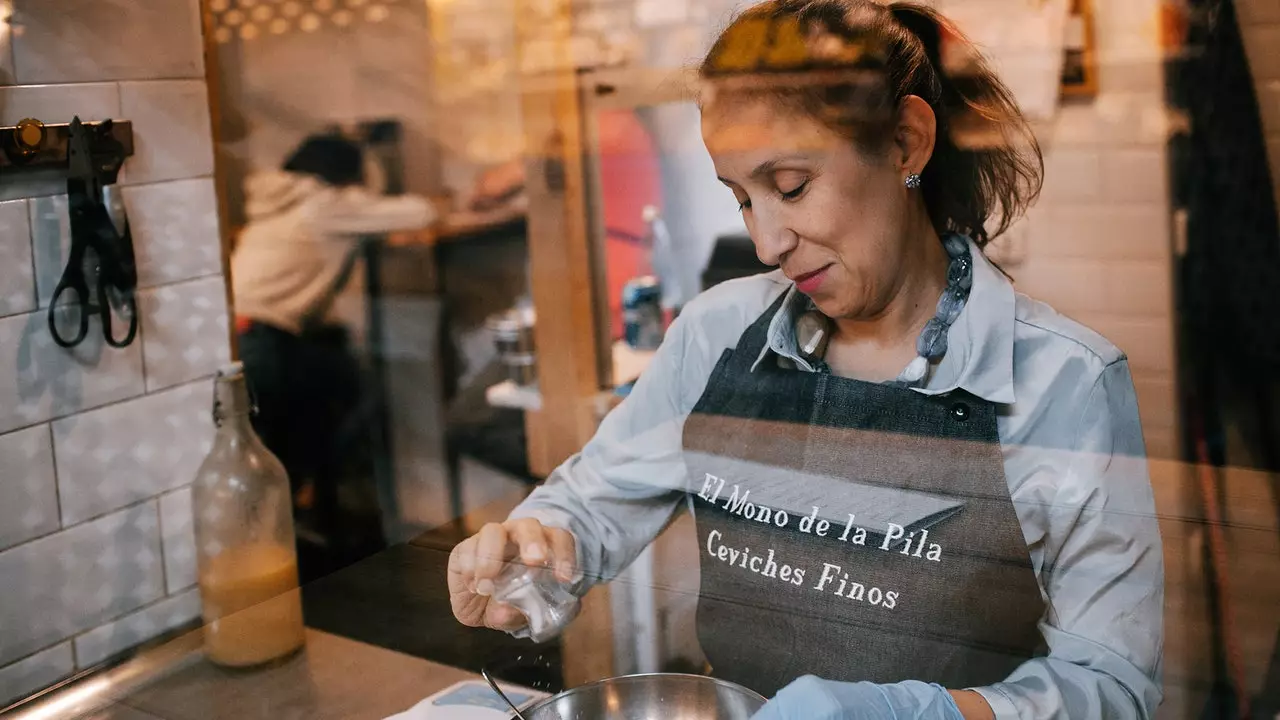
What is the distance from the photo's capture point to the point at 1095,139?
94 centimetres

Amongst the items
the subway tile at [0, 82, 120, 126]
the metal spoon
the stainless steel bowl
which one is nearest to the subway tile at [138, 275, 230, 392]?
the subway tile at [0, 82, 120, 126]

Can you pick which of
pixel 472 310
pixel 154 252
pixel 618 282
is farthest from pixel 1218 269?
pixel 154 252

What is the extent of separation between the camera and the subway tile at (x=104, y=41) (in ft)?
4.35

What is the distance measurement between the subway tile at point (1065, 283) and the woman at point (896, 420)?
13 millimetres

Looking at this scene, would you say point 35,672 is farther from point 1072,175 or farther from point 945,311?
point 1072,175

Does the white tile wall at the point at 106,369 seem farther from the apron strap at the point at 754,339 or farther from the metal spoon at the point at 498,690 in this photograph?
the apron strap at the point at 754,339

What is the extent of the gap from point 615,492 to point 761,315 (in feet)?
0.86

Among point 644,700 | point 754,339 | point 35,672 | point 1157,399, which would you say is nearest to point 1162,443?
point 1157,399

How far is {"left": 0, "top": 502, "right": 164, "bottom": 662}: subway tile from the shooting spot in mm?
1363

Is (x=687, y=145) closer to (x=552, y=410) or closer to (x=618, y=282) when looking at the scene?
(x=618, y=282)

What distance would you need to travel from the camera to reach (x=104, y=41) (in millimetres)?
1391

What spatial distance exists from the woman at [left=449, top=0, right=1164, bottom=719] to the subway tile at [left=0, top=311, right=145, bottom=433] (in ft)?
2.37

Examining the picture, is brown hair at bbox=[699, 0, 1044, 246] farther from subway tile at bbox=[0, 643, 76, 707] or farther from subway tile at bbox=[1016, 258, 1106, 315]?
subway tile at bbox=[0, 643, 76, 707]

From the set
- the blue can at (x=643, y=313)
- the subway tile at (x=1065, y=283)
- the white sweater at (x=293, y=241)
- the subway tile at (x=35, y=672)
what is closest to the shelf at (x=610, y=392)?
the blue can at (x=643, y=313)
